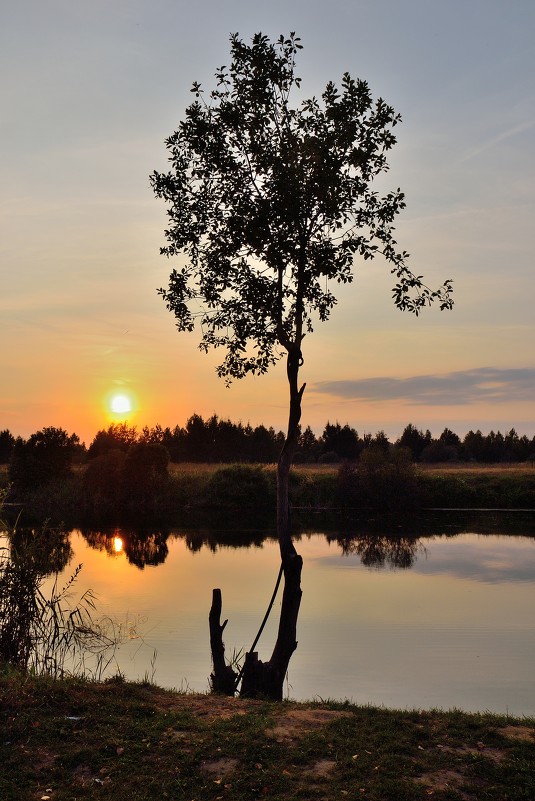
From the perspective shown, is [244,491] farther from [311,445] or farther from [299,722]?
[311,445]

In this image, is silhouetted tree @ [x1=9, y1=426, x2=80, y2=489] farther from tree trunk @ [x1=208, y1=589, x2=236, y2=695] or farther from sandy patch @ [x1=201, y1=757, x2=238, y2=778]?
sandy patch @ [x1=201, y1=757, x2=238, y2=778]

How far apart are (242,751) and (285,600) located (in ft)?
14.3

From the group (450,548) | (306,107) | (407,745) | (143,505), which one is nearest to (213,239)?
(306,107)

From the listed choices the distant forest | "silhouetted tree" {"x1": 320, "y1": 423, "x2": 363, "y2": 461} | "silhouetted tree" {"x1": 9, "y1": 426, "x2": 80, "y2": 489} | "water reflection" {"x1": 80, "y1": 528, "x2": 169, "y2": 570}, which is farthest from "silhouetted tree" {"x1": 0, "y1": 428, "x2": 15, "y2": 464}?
"water reflection" {"x1": 80, "y1": 528, "x2": 169, "y2": 570}

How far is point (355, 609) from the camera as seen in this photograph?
19.7 metres

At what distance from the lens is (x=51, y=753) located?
7.78m

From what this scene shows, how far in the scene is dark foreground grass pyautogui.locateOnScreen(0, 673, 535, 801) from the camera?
7027mm

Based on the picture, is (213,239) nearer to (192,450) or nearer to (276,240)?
(276,240)

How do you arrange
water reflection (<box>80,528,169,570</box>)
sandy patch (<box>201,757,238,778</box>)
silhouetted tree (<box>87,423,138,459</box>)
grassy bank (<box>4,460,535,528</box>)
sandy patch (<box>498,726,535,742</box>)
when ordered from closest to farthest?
Result: sandy patch (<box>201,757,238,778</box>) < sandy patch (<box>498,726,535,742</box>) < water reflection (<box>80,528,169,570</box>) < grassy bank (<box>4,460,535,528</box>) < silhouetted tree (<box>87,423,138,459</box>)

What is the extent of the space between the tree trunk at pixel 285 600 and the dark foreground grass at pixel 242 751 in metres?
2.17

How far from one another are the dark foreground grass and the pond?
3.13 m

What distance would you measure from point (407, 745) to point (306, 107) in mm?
9622

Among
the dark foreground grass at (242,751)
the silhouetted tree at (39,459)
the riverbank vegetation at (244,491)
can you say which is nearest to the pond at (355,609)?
the dark foreground grass at (242,751)

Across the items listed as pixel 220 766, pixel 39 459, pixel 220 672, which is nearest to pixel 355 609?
pixel 220 672
